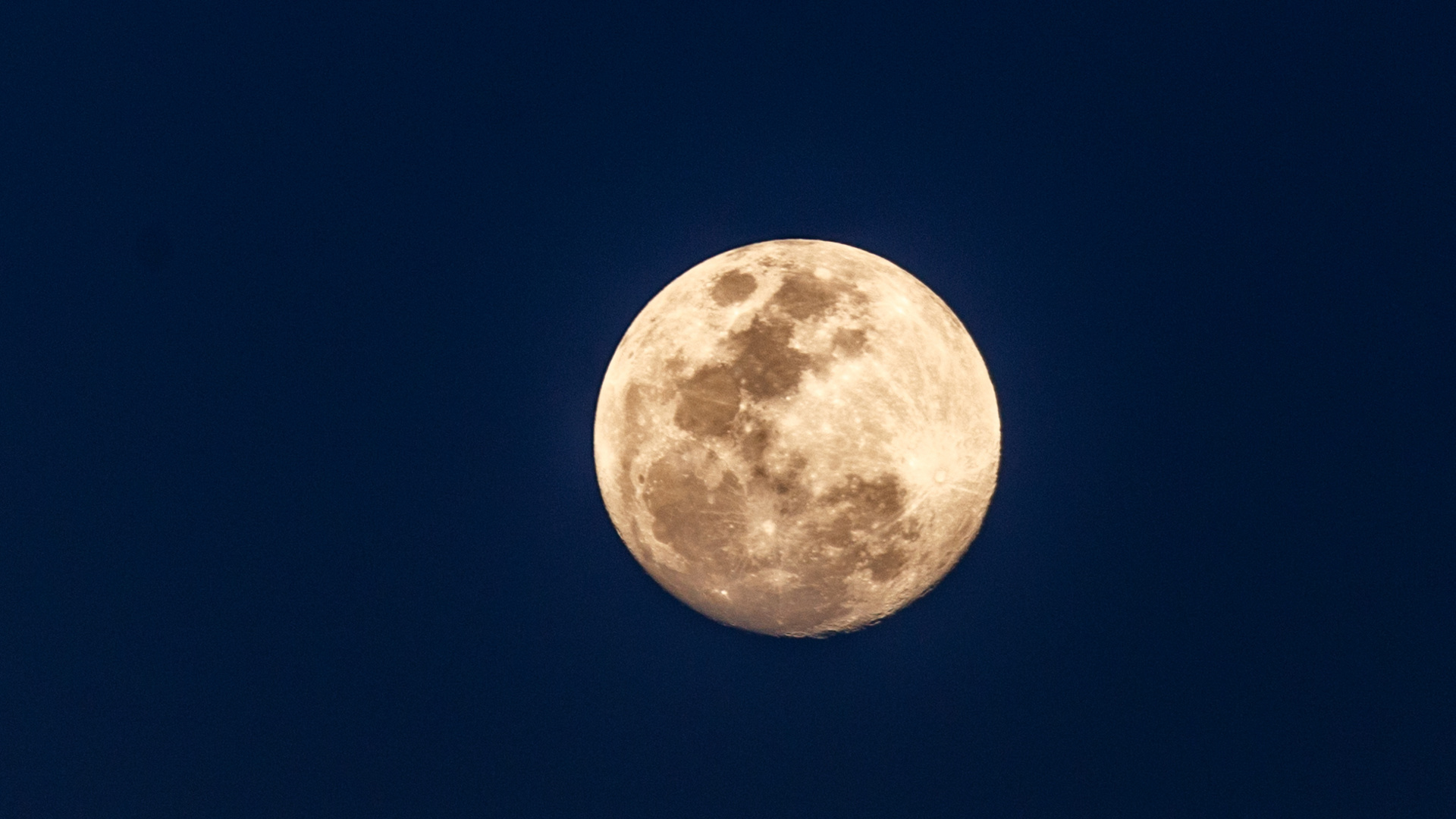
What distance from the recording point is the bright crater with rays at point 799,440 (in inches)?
238

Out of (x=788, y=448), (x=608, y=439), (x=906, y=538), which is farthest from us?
(x=608, y=439)

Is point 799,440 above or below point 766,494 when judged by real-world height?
above

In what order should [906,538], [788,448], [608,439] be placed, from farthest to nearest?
[608,439] < [906,538] < [788,448]

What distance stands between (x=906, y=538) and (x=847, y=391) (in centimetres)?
144

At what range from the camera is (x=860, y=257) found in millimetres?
7223

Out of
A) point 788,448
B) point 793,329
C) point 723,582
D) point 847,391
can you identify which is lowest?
point 723,582

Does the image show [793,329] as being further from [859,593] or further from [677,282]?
[859,593]

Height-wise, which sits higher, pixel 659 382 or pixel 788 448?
pixel 659 382

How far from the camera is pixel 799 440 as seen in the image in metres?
5.98

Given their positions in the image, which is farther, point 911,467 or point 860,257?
Answer: point 860,257

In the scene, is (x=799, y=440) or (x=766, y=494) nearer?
(x=799, y=440)

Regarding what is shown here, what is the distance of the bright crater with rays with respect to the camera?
6.04m

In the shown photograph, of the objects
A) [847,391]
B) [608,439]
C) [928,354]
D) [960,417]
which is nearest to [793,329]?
[847,391]

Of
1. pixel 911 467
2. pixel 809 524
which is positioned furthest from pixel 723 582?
pixel 911 467
